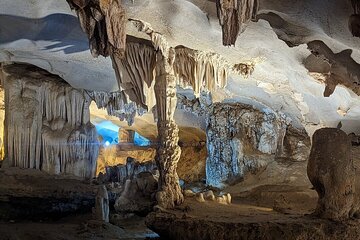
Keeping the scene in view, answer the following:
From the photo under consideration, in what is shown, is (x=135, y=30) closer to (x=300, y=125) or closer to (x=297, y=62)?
(x=297, y=62)

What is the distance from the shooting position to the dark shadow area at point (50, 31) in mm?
6812

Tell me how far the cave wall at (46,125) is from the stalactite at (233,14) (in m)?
7.41

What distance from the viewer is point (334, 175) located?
531 cm

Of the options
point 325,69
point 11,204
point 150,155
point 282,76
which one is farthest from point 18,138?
point 150,155

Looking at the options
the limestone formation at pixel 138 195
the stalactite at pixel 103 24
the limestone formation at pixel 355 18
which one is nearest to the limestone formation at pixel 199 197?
the limestone formation at pixel 138 195

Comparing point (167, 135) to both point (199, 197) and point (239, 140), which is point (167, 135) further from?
point (239, 140)

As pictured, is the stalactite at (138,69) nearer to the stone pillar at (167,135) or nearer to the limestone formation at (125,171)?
the stone pillar at (167,135)

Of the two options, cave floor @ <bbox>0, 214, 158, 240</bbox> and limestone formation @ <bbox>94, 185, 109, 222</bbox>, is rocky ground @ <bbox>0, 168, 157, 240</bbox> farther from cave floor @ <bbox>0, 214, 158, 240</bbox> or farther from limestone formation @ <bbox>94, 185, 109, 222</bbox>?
limestone formation @ <bbox>94, 185, 109, 222</bbox>

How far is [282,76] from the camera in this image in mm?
8992

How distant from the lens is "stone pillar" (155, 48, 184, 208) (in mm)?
7078

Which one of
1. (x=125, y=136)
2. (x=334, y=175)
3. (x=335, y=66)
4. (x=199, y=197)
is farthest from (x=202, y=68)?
(x=125, y=136)

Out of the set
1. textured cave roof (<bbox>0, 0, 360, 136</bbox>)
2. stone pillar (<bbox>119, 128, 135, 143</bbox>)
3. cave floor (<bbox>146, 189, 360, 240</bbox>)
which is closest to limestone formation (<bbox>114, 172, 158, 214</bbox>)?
textured cave roof (<bbox>0, 0, 360, 136</bbox>)

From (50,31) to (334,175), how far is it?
514 cm

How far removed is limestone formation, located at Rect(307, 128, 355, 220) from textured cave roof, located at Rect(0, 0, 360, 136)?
1.33 metres
